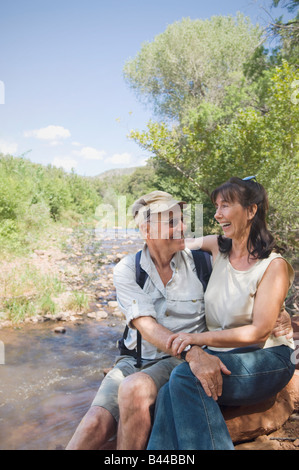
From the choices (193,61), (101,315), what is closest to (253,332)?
(101,315)

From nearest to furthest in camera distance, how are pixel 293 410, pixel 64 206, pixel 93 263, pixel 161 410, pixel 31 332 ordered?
pixel 161 410 < pixel 293 410 < pixel 31 332 < pixel 93 263 < pixel 64 206

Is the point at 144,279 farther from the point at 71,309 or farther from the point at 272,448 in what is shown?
the point at 71,309

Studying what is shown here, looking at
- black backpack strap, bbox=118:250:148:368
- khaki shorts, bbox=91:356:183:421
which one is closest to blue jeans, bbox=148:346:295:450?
khaki shorts, bbox=91:356:183:421

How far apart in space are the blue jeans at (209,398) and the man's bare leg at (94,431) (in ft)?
0.99

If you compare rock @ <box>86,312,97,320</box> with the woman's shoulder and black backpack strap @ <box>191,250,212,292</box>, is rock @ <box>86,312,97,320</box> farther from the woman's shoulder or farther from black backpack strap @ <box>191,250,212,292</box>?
the woman's shoulder

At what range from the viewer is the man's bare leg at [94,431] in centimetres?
189

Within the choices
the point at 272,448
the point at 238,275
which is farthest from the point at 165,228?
the point at 272,448

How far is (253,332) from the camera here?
6.26 ft

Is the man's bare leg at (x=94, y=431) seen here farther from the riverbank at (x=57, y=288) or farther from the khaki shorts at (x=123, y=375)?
the riverbank at (x=57, y=288)

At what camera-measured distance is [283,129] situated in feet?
24.2

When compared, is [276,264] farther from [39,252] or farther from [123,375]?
[39,252]

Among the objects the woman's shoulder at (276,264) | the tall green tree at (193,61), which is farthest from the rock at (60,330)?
the tall green tree at (193,61)

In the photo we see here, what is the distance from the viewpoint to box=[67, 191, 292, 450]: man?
1810 millimetres

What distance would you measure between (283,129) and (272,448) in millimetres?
6374
